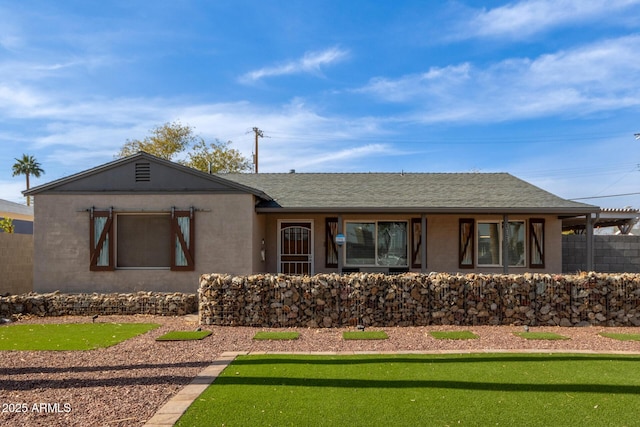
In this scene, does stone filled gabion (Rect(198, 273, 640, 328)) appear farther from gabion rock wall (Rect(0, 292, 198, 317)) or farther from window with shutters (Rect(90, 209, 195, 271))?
window with shutters (Rect(90, 209, 195, 271))

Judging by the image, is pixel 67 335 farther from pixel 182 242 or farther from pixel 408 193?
pixel 408 193

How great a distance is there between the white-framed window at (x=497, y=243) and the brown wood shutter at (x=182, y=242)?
8533mm

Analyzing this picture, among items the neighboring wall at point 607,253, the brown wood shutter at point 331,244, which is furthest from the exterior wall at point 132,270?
the neighboring wall at point 607,253

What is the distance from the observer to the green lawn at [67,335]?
27.9 feet

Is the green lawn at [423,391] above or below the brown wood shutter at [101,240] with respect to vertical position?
below

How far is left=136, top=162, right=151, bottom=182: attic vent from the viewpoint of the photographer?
1309 centimetres

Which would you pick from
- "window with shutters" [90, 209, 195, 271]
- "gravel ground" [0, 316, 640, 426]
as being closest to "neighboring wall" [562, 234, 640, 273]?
"gravel ground" [0, 316, 640, 426]

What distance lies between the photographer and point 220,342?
8.71 m

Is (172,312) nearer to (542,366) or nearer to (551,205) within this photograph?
(542,366)

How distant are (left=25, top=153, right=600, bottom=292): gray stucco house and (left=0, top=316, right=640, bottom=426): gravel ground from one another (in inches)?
110

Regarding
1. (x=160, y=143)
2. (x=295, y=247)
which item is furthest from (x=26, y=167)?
(x=295, y=247)

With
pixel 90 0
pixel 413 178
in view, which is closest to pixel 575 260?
pixel 413 178

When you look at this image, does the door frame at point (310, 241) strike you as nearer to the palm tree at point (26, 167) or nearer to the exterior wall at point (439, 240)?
the exterior wall at point (439, 240)

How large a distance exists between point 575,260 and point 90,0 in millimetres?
15594
